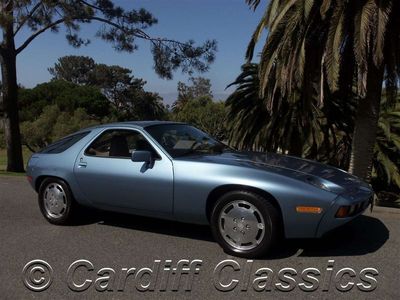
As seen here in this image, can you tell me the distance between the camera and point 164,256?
16.5 ft

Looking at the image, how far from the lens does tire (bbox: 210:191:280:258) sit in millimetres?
4805

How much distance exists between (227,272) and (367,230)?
223cm

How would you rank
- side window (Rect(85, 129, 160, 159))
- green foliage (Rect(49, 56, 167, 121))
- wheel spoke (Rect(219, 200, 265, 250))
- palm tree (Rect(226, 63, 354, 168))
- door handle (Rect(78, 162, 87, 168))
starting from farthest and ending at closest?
green foliage (Rect(49, 56, 167, 121)) < palm tree (Rect(226, 63, 354, 168)) < door handle (Rect(78, 162, 87, 168)) < side window (Rect(85, 129, 160, 159)) < wheel spoke (Rect(219, 200, 265, 250))

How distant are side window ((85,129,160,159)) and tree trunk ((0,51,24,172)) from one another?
34.0ft

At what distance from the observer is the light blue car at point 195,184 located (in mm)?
4777

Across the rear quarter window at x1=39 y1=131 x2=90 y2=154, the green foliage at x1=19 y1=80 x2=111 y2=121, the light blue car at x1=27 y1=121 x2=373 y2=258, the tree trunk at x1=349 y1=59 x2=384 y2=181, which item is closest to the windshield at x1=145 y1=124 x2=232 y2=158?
the light blue car at x1=27 y1=121 x2=373 y2=258

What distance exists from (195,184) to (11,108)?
12.1 meters

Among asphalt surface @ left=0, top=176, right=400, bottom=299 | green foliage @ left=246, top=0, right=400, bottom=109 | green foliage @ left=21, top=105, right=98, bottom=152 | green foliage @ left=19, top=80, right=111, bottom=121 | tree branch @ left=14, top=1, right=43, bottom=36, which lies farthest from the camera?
green foliage @ left=19, top=80, right=111, bottom=121

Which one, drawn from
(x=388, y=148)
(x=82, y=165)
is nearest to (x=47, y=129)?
(x=388, y=148)

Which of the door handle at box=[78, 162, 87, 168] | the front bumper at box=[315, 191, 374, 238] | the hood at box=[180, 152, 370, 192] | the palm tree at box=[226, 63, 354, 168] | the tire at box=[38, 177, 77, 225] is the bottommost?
the tire at box=[38, 177, 77, 225]

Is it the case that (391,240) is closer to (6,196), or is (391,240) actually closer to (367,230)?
(367,230)

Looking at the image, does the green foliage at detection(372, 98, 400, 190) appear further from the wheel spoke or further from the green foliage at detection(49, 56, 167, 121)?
the green foliage at detection(49, 56, 167, 121)

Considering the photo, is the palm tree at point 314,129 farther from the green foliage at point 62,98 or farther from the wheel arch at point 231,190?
the green foliage at point 62,98

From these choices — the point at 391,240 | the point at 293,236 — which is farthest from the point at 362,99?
the point at 293,236
